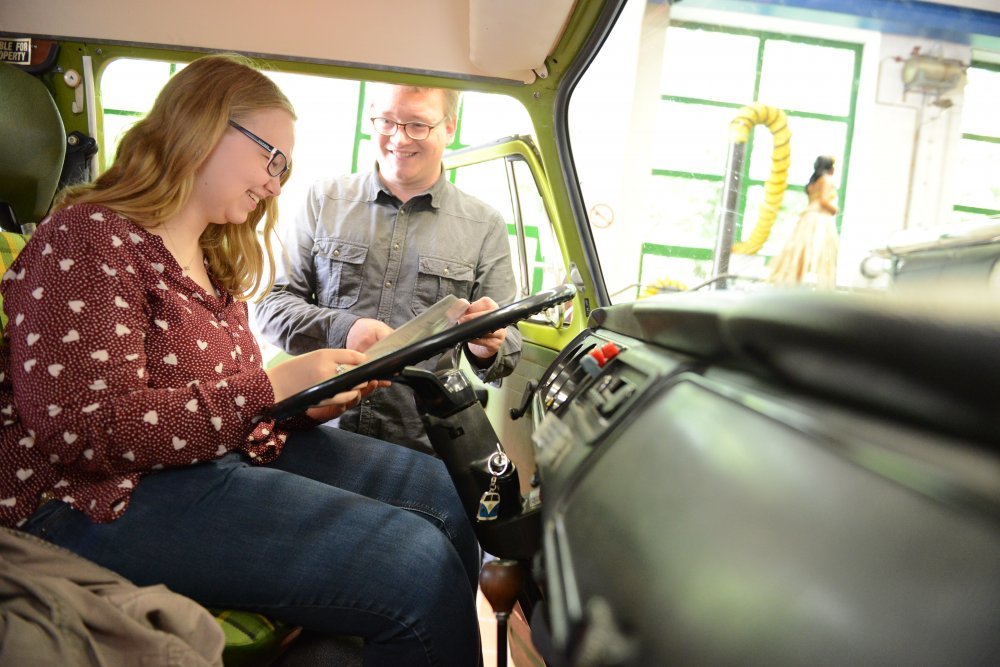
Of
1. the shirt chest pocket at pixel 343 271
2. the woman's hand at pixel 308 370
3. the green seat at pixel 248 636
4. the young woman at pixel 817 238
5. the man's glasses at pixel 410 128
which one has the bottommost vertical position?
the green seat at pixel 248 636

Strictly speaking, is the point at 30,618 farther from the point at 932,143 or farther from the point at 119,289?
the point at 932,143

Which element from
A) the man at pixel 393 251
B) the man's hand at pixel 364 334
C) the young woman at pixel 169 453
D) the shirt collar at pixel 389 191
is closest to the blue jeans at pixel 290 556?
the young woman at pixel 169 453

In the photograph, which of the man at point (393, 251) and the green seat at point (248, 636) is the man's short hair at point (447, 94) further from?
the green seat at point (248, 636)

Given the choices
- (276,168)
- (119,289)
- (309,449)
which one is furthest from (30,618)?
(276,168)

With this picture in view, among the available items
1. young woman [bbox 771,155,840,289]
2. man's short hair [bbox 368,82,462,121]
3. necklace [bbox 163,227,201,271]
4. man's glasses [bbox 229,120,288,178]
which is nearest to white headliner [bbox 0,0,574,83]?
man's short hair [bbox 368,82,462,121]

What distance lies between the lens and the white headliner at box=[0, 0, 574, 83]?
1869 millimetres

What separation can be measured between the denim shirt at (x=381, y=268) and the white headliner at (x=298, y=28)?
0.40 metres

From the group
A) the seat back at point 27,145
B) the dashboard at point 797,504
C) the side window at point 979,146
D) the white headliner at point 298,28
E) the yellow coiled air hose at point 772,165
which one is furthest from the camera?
the white headliner at point 298,28

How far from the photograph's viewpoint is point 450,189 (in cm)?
227

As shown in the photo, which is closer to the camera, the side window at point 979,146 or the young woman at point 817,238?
the side window at point 979,146

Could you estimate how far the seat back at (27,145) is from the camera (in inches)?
65.1

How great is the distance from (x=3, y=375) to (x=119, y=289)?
0.24m

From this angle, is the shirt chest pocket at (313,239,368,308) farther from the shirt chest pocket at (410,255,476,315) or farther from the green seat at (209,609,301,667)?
the green seat at (209,609,301,667)

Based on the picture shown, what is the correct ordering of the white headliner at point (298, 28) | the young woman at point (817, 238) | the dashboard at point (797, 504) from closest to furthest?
the dashboard at point (797, 504), the young woman at point (817, 238), the white headliner at point (298, 28)
